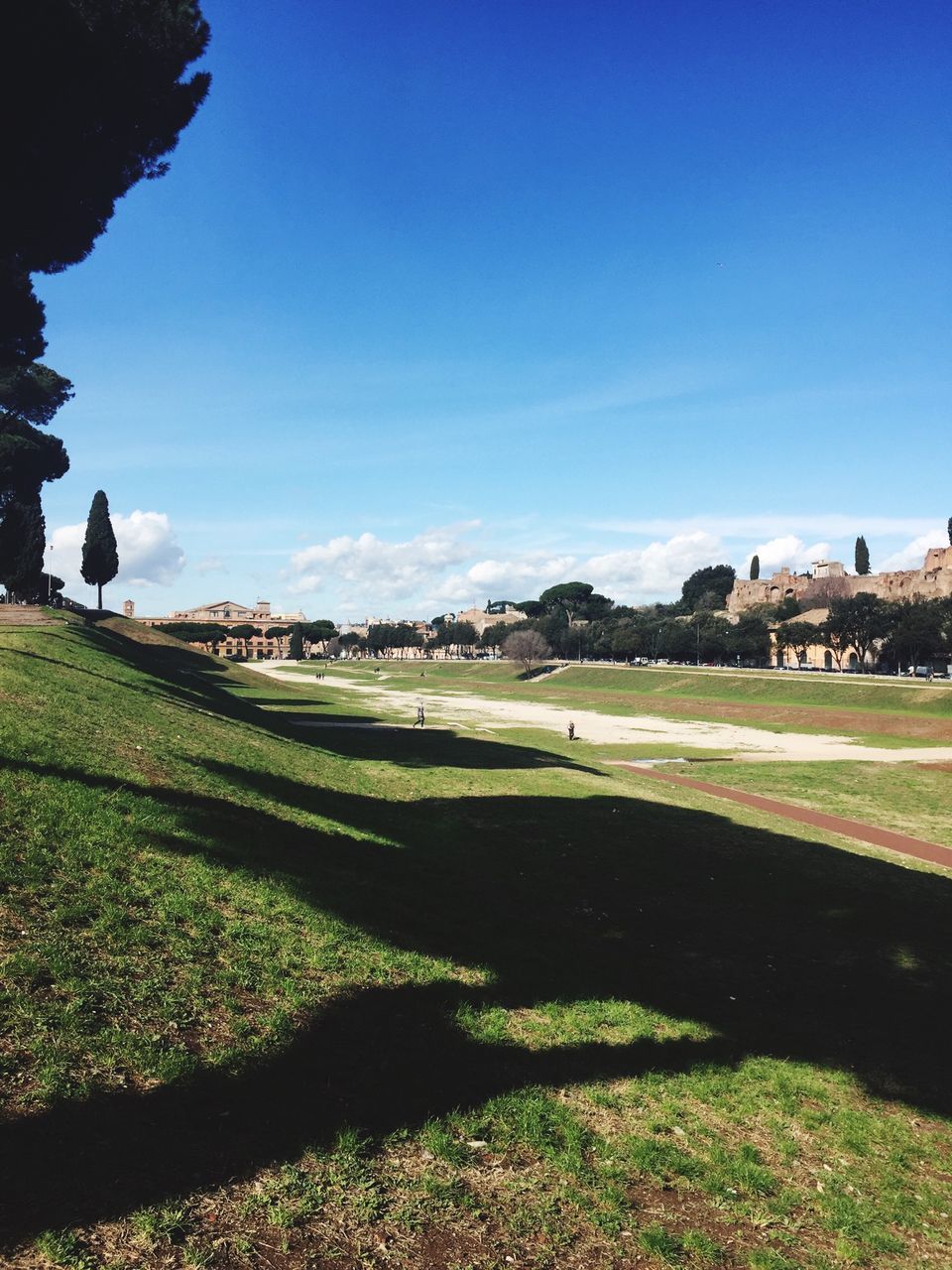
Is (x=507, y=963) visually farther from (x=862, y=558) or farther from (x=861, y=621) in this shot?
(x=862, y=558)

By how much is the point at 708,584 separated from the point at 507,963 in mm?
179974

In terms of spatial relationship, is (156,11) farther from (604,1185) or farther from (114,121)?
(604,1185)

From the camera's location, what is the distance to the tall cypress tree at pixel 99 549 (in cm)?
7506

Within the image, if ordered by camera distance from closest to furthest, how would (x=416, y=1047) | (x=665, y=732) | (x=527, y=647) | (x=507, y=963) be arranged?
(x=416, y=1047) → (x=507, y=963) → (x=665, y=732) → (x=527, y=647)

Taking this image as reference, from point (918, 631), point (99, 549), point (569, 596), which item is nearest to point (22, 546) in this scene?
point (99, 549)

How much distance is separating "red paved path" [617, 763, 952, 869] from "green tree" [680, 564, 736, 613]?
149 m

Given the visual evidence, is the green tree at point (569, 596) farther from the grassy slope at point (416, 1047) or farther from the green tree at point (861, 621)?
the grassy slope at point (416, 1047)

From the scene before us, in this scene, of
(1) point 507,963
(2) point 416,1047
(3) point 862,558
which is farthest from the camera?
(3) point 862,558

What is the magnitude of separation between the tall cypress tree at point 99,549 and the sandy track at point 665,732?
32.0m

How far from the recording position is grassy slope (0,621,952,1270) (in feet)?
14.3

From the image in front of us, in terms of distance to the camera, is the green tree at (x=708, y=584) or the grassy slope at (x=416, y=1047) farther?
the green tree at (x=708, y=584)

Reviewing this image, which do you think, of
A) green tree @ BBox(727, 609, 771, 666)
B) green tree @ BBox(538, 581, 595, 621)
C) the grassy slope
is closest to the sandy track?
the grassy slope

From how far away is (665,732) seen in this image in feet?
145

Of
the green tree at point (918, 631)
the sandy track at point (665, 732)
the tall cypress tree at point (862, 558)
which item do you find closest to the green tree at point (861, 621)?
the green tree at point (918, 631)
